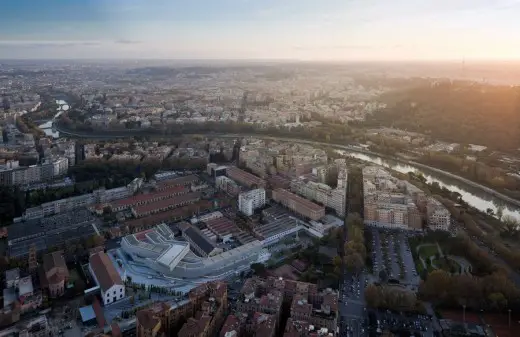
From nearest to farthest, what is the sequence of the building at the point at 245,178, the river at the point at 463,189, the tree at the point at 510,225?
1. the tree at the point at 510,225
2. the river at the point at 463,189
3. the building at the point at 245,178

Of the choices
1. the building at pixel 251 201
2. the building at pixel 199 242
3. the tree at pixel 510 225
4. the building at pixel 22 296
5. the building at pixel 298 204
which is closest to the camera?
the building at pixel 22 296

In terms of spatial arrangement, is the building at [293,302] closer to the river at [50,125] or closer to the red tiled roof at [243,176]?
the red tiled roof at [243,176]

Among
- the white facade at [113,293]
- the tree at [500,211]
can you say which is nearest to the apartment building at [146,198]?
the white facade at [113,293]

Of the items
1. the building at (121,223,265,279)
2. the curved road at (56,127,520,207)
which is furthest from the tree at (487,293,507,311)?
the curved road at (56,127,520,207)

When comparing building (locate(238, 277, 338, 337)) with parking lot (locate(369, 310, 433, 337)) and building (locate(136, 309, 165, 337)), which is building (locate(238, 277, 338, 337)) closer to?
parking lot (locate(369, 310, 433, 337))

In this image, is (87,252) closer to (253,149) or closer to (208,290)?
(208,290)

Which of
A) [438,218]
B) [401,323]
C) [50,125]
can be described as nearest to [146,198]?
[401,323]
